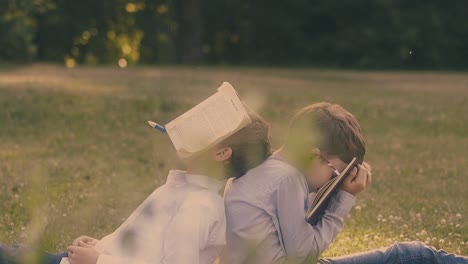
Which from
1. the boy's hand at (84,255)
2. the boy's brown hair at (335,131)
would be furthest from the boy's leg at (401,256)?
the boy's hand at (84,255)

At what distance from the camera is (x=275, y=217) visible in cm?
464

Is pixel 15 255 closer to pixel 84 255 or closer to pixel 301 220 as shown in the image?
pixel 84 255

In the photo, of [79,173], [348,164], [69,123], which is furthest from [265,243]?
[69,123]

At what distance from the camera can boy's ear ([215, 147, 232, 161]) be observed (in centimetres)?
440

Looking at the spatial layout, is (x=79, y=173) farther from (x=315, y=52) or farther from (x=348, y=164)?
(x=315, y=52)

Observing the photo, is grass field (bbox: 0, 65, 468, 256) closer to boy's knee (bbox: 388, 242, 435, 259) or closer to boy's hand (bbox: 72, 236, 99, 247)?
boy's hand (bbox: 72, 236, 99, 247)

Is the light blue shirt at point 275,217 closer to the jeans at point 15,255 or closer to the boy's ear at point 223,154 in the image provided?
the boy's ear at point 223,154

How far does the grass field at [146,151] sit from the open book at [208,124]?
71 cm

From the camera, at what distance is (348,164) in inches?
186

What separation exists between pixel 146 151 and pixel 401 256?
664 cm

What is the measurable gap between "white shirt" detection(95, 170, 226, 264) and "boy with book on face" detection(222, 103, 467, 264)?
224mm

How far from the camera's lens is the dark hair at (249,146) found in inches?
175

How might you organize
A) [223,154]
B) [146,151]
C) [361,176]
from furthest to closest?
[146,151] → [361,176] → [223,154]

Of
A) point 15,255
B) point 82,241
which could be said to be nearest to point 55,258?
point 15,255
